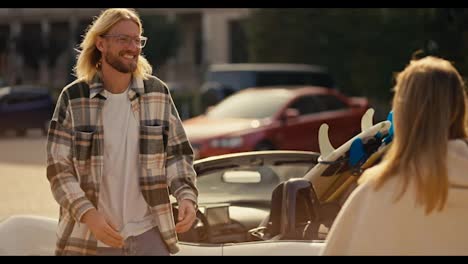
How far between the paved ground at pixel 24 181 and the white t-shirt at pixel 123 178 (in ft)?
22.7

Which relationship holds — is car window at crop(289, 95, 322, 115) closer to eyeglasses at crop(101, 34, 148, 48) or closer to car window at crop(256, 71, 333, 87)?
car window at crop(256, 71, 333, 87)

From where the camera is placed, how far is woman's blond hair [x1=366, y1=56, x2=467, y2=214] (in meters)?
3.00

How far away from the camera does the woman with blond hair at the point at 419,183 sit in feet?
9.89

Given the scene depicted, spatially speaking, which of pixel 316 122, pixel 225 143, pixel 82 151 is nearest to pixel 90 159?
pixel 82 151

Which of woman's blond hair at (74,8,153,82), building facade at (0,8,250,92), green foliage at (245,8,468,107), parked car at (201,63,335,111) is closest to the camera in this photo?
woman's blond hair at (74,8,153,82)

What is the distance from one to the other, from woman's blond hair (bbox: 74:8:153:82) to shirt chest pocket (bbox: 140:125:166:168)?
9.6 inches

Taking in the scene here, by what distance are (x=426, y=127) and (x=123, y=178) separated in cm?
142

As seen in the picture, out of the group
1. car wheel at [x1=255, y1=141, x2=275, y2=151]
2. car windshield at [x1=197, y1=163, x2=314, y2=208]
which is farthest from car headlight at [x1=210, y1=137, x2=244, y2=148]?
car windshield at [x1=197, y1=163, x2=314, y2=208]

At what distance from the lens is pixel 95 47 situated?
432 centimetres

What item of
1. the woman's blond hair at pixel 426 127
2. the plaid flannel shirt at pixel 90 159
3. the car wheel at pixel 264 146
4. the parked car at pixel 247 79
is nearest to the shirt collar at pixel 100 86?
the plaid flannel shirt at pixel 90 159

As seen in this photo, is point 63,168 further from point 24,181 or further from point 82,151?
point 24,181

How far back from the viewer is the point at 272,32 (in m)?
36.4

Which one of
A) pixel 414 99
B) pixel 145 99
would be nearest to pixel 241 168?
pixel 145 99

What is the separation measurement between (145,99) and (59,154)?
0.38m
